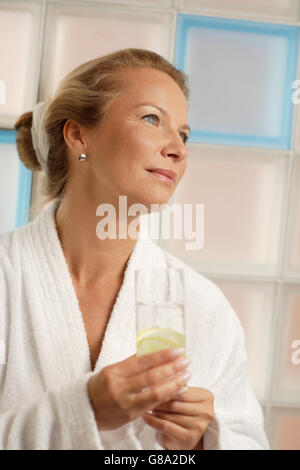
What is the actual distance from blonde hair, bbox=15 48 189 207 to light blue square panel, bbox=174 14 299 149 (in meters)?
0.19

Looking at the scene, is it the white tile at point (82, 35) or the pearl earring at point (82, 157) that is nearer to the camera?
the pearl earring at point (82, 157)

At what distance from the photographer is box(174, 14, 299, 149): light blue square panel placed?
1525 mm

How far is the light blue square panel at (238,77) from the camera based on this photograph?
1.53 m

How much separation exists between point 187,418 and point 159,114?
24.5 inches

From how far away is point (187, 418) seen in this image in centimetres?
94

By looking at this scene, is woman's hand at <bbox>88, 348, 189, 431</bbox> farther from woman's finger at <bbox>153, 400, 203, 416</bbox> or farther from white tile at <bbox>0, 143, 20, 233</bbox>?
white tile at <bbox>0, 143, 20, 233</bbox>

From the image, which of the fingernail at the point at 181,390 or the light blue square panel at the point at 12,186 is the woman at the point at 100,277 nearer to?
the fingernail at the point at 181,390

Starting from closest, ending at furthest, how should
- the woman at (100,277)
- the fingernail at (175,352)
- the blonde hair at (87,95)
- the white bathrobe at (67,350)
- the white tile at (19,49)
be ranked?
the fingernail at (175,352) → the white bathrobe at (67,350) → the woman at (100,277) → the blonde hair at (87,95) → the white tile at (19,49)

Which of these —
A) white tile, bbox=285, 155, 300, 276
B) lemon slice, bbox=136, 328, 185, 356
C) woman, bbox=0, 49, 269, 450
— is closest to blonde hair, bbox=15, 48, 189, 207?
woman, bbox=0, 49, 269, 450

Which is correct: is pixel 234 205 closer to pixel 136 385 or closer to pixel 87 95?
pixel 87 95

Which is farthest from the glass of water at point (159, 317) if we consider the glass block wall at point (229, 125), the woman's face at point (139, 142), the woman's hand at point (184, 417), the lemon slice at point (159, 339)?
the glass block wall at point (229, 125)

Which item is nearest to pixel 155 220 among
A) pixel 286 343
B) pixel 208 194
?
pixel 208 194

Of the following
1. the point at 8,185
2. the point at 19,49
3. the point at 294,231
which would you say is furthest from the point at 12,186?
the point at 294,231

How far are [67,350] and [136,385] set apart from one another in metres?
0.30
